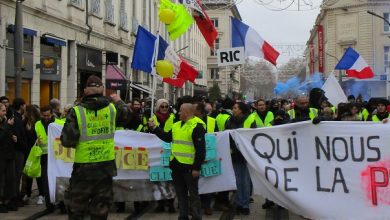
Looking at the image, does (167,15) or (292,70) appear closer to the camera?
(167,15)

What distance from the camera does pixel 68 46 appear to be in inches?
958

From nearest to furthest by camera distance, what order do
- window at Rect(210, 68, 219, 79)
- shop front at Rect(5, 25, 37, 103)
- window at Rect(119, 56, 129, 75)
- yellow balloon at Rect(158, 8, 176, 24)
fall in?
yellow balloon at Rect(158, 8, 176, 24) < shop front at Rect(5, 25, 37, 103) < window at Rect(119, 56, 129, 75) < window at Rect(210, 68, 219, 79)

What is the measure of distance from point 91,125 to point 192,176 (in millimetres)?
1857

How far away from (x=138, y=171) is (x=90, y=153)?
304cm

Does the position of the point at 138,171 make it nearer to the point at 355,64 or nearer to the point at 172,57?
the point at 172,57

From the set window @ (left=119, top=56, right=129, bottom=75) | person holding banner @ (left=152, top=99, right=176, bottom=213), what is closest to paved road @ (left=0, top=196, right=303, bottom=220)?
person holding banner @ (left=152, top=99, right=176, bottom=213)

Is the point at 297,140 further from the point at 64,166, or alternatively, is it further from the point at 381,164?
the point at 64,166

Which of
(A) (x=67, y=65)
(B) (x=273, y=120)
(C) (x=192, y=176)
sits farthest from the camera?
(A) (x=67, y=65)

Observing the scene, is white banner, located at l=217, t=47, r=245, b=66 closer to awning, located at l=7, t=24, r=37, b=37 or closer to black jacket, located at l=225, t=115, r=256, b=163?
black jacket, located at l=225, t=115, r=256, b=163

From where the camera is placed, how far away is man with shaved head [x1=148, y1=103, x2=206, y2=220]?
761 centimetres

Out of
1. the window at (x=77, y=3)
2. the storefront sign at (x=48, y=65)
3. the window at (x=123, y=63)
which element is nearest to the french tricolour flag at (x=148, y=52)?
the storefront sign at (x=48, y=65)

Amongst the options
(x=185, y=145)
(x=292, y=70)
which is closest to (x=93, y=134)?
(x=185, y=145)

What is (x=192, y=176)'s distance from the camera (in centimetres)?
768

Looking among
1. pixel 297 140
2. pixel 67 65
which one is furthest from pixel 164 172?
pixel 67 65
